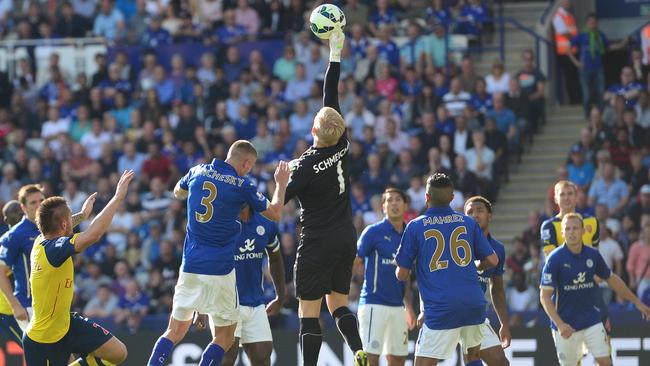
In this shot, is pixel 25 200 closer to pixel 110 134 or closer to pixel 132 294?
pixel 132 294

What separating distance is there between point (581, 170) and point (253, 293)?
8585 mm

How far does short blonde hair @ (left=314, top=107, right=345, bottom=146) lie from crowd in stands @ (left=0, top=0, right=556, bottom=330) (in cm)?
784

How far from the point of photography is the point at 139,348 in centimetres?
1780

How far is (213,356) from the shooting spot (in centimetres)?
1236

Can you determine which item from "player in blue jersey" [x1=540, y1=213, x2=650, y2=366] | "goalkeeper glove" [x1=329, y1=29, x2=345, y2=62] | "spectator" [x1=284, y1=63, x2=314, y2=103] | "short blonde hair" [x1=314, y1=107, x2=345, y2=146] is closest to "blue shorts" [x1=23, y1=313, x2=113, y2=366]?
"short blonde hair" [x1=314, y1=107, x2=345, y2=146]

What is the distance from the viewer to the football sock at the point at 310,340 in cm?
1238

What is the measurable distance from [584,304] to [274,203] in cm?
416

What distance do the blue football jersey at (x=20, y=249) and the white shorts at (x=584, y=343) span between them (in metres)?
5.52

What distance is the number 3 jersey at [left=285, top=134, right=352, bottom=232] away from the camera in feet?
40.1

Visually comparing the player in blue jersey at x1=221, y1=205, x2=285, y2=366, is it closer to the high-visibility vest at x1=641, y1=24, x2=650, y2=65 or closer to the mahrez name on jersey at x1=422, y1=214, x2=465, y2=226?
the mahrez name on jersey at x1=422, y1=214, x2=465, y2=226

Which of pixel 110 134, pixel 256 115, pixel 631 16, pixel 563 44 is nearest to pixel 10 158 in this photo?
pixel 110 134

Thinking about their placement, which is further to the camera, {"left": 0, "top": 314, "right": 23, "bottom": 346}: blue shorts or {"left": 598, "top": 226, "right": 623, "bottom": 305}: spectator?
{"left": 598, "top": 226, "right": 623, "bottom": 305}: spectator

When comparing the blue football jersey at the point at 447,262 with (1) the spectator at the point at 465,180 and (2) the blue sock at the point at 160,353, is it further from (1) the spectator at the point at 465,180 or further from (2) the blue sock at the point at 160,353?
(1) the spectator at the point at 465,180

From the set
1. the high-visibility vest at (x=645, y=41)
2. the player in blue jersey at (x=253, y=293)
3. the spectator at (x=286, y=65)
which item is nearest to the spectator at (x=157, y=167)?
the spectator at (x=286, y=65)
